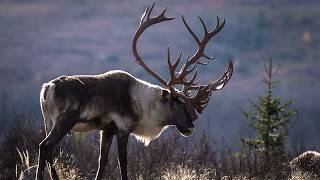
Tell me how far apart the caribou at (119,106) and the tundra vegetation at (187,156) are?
638 millimetres

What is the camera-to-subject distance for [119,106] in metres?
11.9

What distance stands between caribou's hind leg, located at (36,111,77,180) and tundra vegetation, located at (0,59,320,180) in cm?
57

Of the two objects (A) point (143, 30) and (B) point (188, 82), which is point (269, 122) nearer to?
(B) point (188, 82)

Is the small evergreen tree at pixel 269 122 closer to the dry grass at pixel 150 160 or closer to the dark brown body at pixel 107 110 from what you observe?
the dry grass at pixel 150 160

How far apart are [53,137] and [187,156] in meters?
4.01

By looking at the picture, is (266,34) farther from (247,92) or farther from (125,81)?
(125,81)

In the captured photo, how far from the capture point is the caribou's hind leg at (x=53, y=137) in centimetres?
1134

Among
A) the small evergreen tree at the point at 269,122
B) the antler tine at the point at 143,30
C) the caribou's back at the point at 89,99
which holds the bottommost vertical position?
the small evergreen tree at the point at 269,122

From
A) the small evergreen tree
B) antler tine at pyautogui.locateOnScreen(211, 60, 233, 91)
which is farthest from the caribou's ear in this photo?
the small evergreen tree

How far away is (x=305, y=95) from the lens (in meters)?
150

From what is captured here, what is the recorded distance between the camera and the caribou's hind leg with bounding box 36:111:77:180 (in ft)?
37.2

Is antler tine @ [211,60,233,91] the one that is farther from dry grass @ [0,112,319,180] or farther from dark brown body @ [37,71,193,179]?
dry grass @ [0,112,319,180]

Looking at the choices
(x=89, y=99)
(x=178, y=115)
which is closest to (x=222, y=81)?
(x=178, y=115)

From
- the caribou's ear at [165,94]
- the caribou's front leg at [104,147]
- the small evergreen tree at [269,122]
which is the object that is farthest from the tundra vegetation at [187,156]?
the caribou's ear at [165,94]
